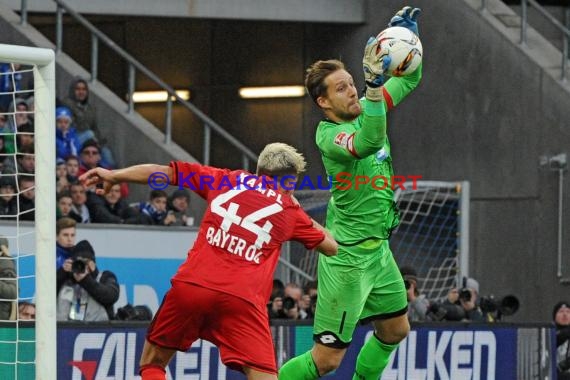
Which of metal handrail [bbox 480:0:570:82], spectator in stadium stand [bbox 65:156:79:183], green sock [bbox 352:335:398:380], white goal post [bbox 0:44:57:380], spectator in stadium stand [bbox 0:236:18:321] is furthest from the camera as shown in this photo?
metal handrail [bbox 480:0:570:82]

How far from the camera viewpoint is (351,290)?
9.48m

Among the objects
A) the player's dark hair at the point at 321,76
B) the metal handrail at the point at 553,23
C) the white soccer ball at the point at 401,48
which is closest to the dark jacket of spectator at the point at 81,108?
the metal handrail at the point at 553,23

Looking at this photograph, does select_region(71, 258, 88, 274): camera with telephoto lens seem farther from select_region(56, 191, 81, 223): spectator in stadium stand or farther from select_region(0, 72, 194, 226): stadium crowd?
select_region(56, 191, 81, 223): spectator in stadium stand

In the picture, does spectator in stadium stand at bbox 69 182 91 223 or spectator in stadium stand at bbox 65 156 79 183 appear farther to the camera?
spectator in stadium stand at bbox 65 156 79 183

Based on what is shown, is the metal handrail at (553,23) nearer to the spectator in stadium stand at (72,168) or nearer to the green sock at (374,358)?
the spectator in stadium stand at (72,168)

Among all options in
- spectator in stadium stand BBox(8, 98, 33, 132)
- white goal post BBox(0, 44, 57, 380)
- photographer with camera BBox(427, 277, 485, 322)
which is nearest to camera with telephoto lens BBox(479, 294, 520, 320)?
photographer with camera BBox(427, 277, 485, 322)

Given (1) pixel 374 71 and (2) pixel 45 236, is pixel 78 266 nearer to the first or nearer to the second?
(2) pixel 45 236

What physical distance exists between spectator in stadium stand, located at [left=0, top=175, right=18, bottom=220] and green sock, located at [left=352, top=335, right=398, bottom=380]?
13.0 feet

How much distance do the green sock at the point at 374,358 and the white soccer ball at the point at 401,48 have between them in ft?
5.91

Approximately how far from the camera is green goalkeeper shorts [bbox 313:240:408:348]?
9.48m

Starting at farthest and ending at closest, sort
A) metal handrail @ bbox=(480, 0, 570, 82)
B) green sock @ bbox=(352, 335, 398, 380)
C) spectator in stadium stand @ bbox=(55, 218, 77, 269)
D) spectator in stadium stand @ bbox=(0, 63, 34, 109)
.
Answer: metal handrail @ bbox=(480, 0, 570, 82) < spectator in stadium stand @ bbox=(0, 63, 34, 109) < spectator in stadium stand @ bbox=(55, 218, 77, 269) < green sock @ bbox=(352, 335, 398, 380)

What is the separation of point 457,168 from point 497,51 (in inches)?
61.0

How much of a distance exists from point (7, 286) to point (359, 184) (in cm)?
264

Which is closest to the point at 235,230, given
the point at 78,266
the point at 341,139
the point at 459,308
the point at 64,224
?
the point at 341,139
